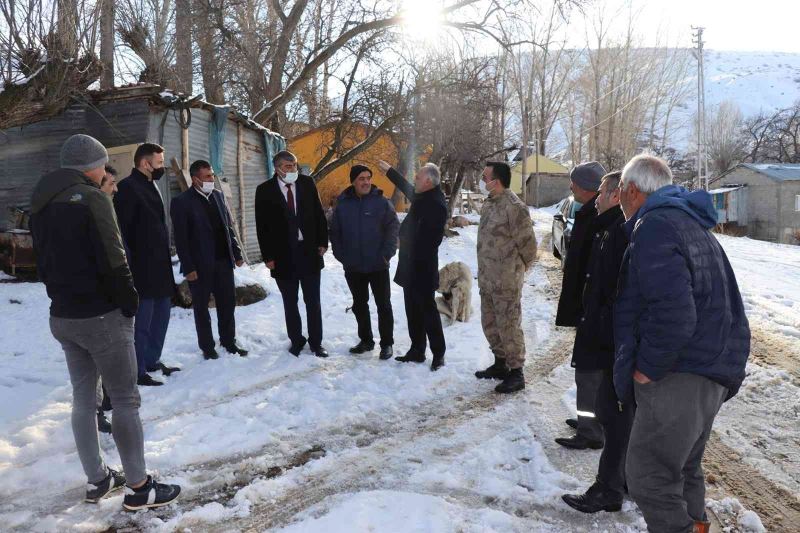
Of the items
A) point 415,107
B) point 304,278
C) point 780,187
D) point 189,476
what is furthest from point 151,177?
point 780,187

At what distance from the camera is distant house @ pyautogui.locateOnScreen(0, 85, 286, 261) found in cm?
917

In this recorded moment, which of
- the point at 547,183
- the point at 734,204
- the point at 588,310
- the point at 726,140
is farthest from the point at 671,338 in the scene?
the point at 726,140

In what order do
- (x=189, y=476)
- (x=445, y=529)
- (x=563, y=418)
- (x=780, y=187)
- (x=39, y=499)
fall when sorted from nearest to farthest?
(x=445, y=529) < (x=39, y=499) < (x=189, y=476) < (x=563, y=418) < (x=780, y=187)

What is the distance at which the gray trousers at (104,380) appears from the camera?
2848mm

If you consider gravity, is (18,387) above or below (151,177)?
below

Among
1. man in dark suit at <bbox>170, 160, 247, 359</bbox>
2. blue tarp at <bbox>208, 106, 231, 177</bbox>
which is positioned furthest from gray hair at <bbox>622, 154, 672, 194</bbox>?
blue tarp at <bbox>208, 106, 231, 177</bbox>

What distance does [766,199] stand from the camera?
32.4 metres

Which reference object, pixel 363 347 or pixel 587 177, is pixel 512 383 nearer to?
pixel 363 347

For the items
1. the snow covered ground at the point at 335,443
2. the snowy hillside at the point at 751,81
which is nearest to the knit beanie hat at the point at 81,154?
the snow covered ground at the point at 335,443

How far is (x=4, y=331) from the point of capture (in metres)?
6.60

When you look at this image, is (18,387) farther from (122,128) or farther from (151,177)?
(122,128)

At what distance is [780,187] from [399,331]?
32.2 meters

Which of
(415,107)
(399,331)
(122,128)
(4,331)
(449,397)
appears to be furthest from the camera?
(415,107)

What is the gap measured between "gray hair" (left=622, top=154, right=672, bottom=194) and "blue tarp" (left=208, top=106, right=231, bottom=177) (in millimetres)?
9475
